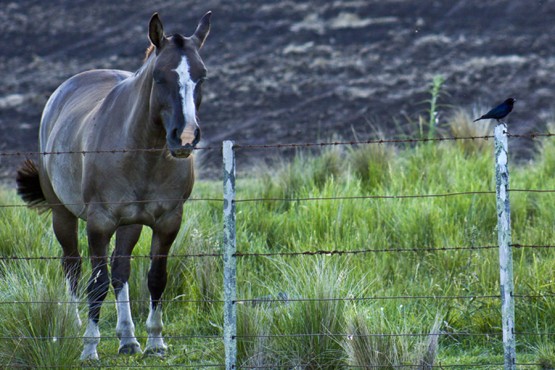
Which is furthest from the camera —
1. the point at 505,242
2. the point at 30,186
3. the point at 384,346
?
the point at 30,186

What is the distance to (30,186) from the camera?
8352 mm

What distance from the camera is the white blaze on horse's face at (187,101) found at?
5.86 m

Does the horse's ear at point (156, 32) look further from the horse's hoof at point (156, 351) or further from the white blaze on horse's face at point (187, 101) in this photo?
the horse's hoof at point (156, 351)

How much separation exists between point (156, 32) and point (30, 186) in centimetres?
261

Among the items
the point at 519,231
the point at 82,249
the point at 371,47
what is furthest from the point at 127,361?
the point at 371,47

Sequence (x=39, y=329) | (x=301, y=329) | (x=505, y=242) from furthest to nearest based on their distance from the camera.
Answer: (x=301, y=329), (x=39, y=329), (x=505, y=242)

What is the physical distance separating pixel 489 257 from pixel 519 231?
1410mm

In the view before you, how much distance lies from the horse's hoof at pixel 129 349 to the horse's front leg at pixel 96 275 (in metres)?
0.22

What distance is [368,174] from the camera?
35.7 ft

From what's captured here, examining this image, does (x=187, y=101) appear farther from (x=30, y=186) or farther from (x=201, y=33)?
(x=30, y=186)

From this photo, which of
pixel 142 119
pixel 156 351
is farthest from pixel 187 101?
pixel 156 351

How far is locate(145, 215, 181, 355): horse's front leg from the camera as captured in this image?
6.79 meters

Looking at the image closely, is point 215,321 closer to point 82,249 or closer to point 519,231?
point 82,249

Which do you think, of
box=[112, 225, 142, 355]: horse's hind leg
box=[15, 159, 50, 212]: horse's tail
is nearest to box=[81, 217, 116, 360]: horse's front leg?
box=[112, 225, 142, 355]: horse's hind leg
